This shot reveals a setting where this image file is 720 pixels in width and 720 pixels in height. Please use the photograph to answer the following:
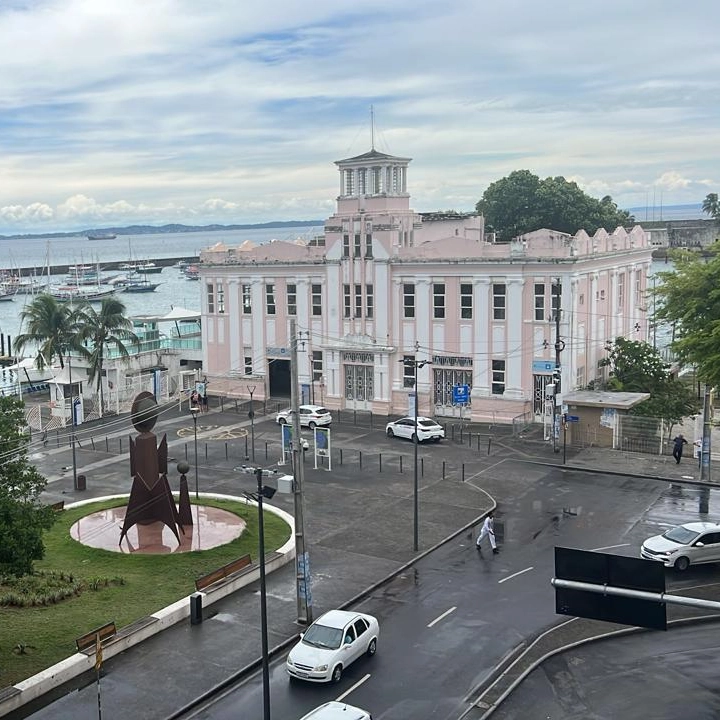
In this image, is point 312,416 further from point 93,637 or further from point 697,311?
point 93,637

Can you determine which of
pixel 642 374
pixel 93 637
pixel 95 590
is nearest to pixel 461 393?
pixel 642 374

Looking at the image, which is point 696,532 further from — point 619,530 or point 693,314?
point 693,314

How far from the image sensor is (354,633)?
21172 mm

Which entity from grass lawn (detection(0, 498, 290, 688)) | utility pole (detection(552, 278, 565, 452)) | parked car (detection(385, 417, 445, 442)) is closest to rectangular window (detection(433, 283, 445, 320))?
utility pole (detection(552, 278, 565, 452))

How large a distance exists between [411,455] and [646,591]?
29.3 meters

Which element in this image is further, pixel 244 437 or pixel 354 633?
pixel 244 437

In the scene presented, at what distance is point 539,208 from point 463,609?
62337 millimetres

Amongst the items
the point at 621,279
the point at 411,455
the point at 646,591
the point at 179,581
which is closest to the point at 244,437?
the point at 411,455

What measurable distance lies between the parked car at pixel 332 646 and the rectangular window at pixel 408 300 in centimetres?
3301

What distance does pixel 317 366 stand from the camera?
5719 centimetres

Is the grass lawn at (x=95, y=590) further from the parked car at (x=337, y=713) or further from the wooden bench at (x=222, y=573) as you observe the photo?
the parked car at (x=337, y=713)

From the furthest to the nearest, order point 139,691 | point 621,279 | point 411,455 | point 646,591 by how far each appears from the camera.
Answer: point 621,279
point 411,455
point 139,691
point 646,591

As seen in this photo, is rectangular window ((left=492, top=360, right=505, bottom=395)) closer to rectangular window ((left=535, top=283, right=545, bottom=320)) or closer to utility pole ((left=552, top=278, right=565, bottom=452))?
rectangular window ((left=535, top=283, right=545, bottom=320))

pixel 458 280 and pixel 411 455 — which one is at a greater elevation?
pixel 458 280
